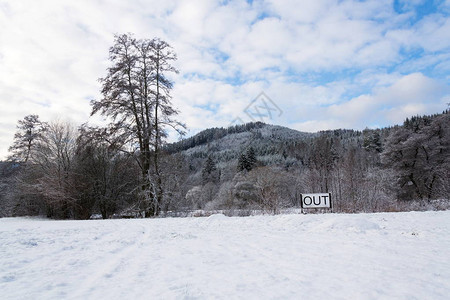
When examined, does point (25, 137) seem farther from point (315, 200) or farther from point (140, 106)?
point (315, 200)

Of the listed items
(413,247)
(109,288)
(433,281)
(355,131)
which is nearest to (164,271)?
(109,288)

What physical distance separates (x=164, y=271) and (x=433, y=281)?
351 cm

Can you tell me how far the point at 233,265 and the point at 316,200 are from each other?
9.20 m

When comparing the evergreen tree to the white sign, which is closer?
the white sign

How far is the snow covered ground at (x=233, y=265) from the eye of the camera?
3.09 meters

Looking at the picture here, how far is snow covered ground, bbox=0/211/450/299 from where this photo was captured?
3.09m

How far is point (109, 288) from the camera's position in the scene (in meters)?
3.20

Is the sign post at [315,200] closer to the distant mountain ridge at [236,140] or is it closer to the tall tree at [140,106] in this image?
the tall tree at [140,106]

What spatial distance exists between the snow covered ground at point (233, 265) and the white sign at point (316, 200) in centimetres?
518

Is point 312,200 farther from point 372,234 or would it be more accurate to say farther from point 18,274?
point 18,274

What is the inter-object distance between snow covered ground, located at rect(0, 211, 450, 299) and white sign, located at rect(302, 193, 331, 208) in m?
5.18

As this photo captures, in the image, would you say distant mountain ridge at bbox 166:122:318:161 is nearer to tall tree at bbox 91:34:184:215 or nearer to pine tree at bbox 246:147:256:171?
pine tree at bbox 246:147:256:171

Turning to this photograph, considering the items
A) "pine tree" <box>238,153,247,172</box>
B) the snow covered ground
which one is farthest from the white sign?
"pine tree" <box>238,153,247,172</box>

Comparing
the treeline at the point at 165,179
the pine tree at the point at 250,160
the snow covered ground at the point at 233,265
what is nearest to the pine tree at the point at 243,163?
the pine tree at the point at 250,160
